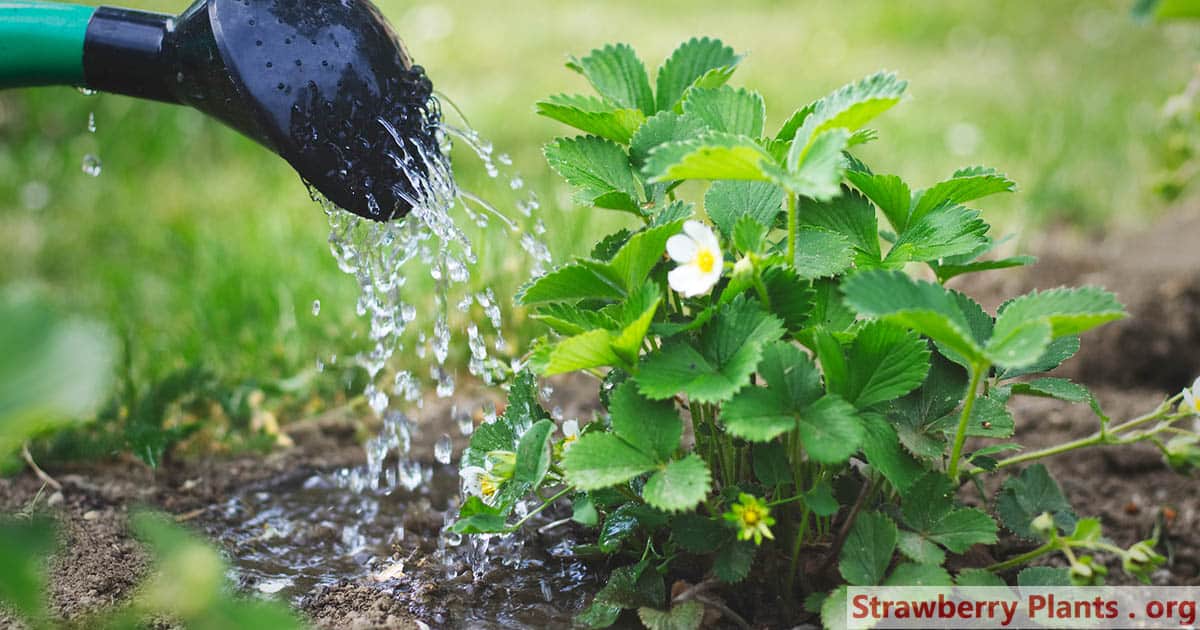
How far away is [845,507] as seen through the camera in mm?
1371

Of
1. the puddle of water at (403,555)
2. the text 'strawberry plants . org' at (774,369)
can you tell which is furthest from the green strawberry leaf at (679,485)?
the puddle of water at (403,555)

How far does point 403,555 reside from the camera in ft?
5.20

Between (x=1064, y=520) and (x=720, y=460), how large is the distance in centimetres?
47

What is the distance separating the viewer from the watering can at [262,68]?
1.42 metres

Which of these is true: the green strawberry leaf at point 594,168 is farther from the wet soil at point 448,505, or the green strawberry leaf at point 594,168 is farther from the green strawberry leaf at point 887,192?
the wet soil at point 448,505

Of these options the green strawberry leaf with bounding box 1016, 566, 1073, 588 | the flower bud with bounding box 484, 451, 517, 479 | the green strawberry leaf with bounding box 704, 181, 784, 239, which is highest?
the green strawberry leaf with bounding box 704, 181, 784, 239

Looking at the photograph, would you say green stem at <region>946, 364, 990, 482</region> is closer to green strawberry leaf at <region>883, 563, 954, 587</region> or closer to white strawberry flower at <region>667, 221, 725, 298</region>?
green strawberry leaf at <region>883, 563, 954, 587</region>

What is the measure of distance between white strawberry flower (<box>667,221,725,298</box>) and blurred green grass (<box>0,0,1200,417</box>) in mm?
1168

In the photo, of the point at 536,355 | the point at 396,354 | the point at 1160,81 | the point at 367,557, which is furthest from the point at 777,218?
the point at 1160,81

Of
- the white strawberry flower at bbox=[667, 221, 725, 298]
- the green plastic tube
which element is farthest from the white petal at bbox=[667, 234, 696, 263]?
the green plastic tube

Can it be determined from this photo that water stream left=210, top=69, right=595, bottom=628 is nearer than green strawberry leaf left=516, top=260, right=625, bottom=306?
No

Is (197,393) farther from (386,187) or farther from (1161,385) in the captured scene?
(1161,385)

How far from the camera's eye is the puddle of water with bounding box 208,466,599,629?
56.6 inches

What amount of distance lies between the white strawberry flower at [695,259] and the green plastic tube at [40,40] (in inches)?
34.3
